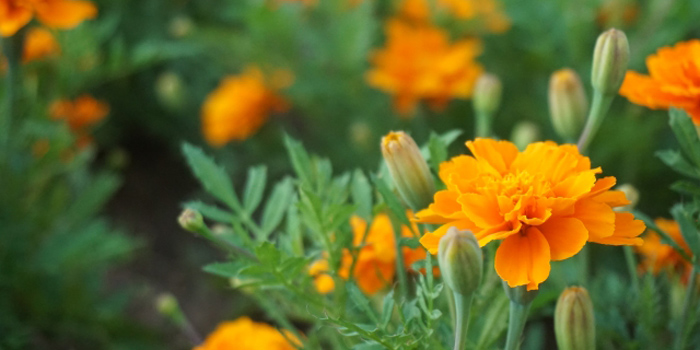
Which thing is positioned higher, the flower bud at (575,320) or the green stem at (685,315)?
the flower bud at (575,320)

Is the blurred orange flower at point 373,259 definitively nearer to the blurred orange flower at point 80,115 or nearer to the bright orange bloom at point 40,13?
the bright orange bloom at point 40,13

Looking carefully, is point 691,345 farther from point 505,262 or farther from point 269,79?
point 269,79

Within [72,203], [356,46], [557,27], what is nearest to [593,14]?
[557,27]

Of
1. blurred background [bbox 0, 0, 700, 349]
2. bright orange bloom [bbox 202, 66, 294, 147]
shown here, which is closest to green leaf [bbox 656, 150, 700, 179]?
blurred background [bbox 0, 0, 700, 349]

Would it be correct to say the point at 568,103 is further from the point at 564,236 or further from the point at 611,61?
the point at 564,236

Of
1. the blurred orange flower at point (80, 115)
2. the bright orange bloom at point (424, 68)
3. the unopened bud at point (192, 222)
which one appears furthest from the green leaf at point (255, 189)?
the blurred orange flower at point (80, 115)

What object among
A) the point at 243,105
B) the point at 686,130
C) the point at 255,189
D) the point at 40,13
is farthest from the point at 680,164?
the point at 243,105

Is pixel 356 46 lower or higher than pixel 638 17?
higher
